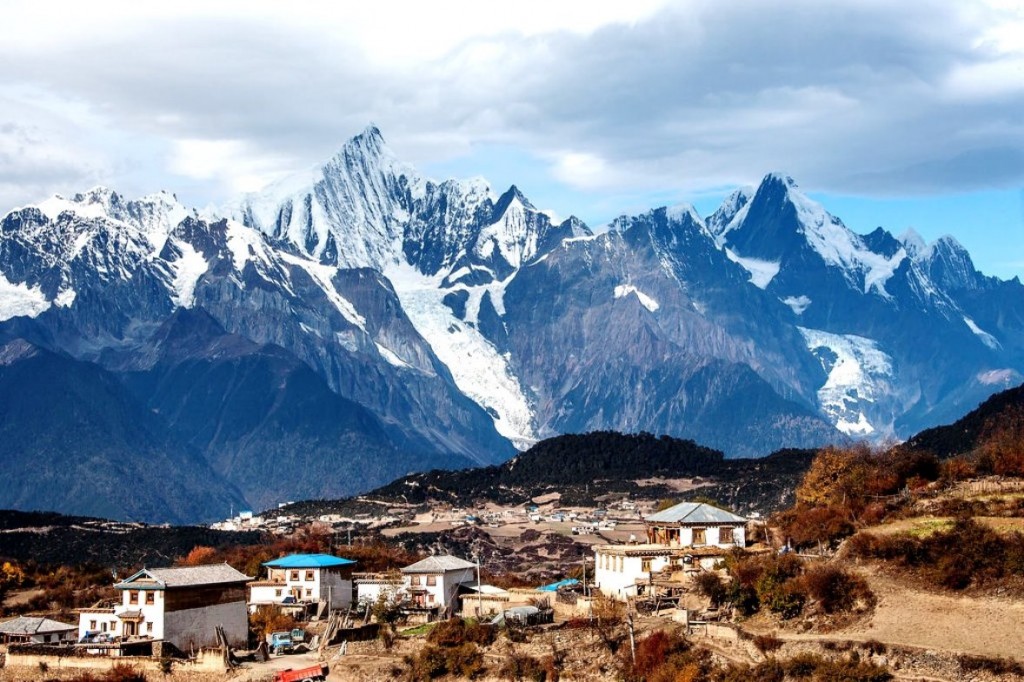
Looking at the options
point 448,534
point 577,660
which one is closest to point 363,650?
point 577,660

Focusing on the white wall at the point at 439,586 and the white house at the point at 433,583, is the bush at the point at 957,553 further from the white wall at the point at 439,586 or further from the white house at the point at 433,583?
the white wall at the point at 439,586

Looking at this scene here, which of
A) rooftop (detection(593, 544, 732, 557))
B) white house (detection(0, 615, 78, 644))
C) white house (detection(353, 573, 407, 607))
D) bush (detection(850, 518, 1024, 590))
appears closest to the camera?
bush (detection(850, 518, 1024, 590))

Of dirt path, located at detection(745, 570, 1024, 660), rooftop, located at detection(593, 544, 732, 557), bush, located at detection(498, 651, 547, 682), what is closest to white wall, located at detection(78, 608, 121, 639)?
bush, located at detection(498, 651, 547, 682)

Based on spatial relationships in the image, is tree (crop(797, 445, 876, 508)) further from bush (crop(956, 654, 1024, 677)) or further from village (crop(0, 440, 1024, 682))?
bush (crop(956, 654, 1024, 677))

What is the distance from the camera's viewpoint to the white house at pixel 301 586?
3748 inches

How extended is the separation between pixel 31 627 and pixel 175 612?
9.45 m

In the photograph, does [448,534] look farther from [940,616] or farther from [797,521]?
[940,616]

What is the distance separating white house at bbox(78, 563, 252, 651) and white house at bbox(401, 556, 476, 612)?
556 inches

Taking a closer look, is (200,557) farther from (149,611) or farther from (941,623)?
(941,623)

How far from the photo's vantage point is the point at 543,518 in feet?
655

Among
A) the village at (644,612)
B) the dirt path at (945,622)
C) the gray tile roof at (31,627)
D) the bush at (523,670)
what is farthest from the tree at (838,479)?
the gray tile roof at (31,627)

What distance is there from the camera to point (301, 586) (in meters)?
96.3

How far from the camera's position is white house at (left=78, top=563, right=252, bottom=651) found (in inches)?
3083

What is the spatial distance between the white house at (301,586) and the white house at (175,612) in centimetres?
1160
